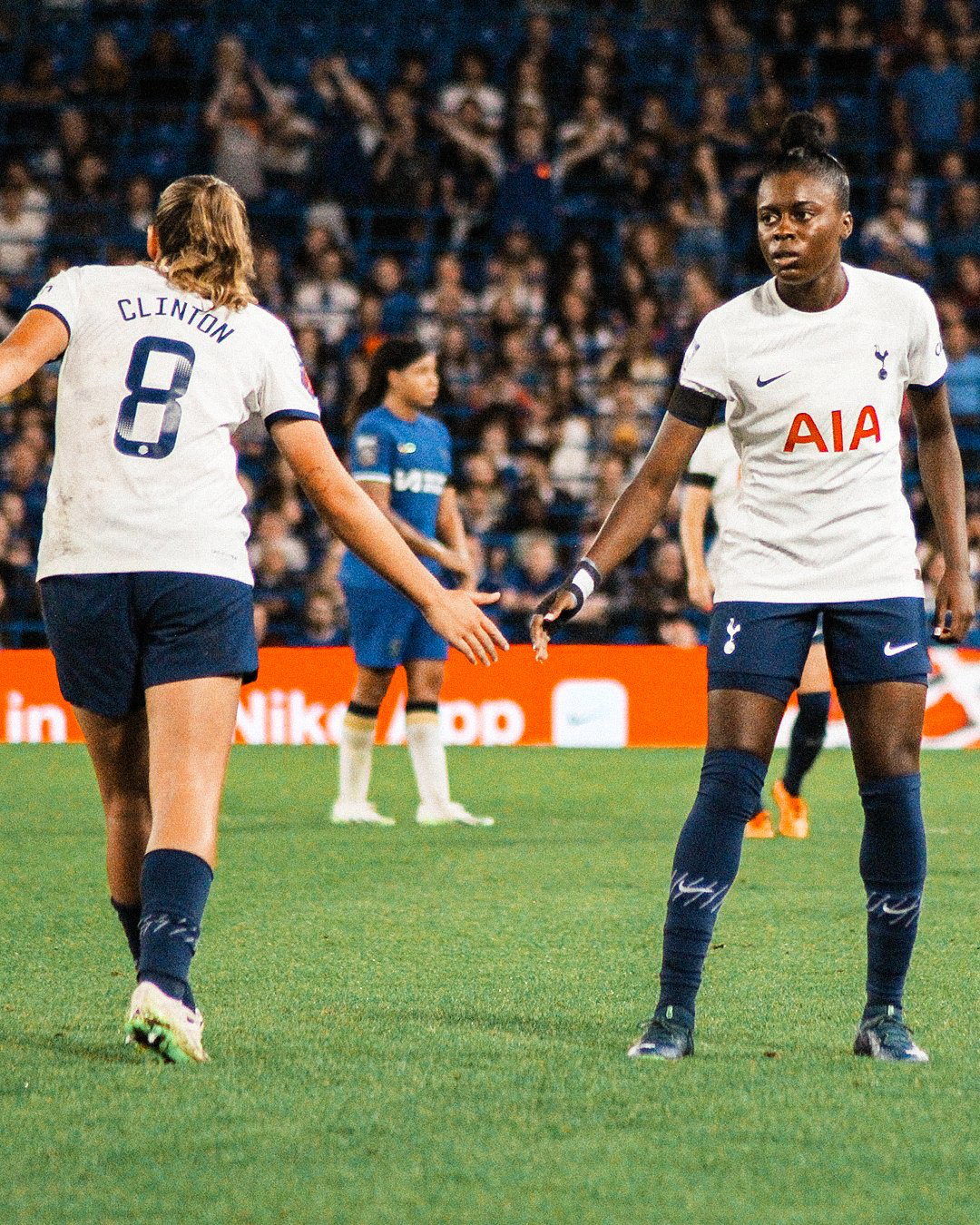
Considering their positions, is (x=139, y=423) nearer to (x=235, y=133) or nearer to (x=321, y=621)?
(x=321, y=621)

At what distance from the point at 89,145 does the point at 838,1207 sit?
17313mm

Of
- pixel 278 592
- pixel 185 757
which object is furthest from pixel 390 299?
pixel 185 757

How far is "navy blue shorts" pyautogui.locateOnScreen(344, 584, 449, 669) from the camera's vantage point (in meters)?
9.09

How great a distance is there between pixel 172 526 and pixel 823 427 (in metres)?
1.43

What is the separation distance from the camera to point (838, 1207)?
9.89 ft

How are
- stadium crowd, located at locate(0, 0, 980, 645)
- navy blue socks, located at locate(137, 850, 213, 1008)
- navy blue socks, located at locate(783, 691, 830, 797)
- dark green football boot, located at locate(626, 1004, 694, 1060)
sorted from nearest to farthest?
1. navy blue socks, located at locate(137, 850, 213, 1008)
2. dark green football boot, located at locate(626, 1004, 694, 1060)
3. navy blue socks, located at locate(783, 691, 830, 797)
4. stadium crowd, located at locate(0, 0, 980, 645)

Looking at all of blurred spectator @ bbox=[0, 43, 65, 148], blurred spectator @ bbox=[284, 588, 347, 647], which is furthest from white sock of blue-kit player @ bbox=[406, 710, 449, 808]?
blurred spectator @ bbox=[0, 43, 65, 148]

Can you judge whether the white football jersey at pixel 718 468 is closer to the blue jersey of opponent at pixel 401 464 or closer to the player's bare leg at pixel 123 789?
the blue jersey of opponent at pixel 401 464

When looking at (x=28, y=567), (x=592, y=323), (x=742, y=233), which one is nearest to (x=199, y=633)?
(x=28, y=567)

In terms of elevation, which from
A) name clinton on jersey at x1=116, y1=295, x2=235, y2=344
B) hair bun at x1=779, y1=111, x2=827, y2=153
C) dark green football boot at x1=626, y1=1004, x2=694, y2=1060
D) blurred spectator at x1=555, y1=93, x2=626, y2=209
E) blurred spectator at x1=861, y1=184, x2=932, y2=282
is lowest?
dark green football boot at x1=626, y1=1004, x2=694, y2=1060

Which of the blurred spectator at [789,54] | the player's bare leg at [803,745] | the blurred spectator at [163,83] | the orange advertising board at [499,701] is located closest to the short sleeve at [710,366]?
the player's bare leg at [803,745]

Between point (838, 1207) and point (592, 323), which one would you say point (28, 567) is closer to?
point (592, 323)

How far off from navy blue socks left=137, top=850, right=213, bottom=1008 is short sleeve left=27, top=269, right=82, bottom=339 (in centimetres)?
115

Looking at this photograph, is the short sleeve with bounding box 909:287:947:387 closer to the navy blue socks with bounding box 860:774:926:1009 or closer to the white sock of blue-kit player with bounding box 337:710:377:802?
the navy blue socks with bounding box 860:774:926:1009
